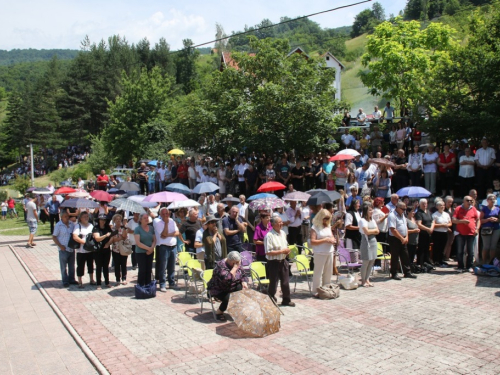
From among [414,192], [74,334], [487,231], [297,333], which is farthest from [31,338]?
[487,231]

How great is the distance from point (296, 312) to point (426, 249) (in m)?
4.57

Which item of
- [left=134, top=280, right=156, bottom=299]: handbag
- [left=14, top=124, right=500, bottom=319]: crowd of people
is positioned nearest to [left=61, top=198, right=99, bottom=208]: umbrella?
[left=14, top=124, right=500, bottom=319]: crowd of people

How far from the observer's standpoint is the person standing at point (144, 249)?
1016 centimetres

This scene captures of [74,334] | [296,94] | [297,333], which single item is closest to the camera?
[297,333]

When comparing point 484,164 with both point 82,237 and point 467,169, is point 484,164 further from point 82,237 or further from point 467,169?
point 82,237

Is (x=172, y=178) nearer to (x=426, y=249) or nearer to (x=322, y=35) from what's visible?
(x=426, y=249)

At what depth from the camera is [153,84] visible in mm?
40594

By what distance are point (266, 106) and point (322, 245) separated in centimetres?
1032

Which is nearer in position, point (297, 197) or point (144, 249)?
point (144, 249)

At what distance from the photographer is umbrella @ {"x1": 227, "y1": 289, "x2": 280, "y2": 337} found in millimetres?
7711

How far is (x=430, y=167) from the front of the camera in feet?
51.3

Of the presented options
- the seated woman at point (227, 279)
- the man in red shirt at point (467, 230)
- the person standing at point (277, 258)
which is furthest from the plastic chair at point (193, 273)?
the man in red shirt at point (467, 230)

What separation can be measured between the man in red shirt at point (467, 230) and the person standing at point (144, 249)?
23.4ft

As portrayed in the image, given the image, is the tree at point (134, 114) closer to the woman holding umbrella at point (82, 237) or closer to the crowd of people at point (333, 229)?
the crowd of people at point (333, 229)
